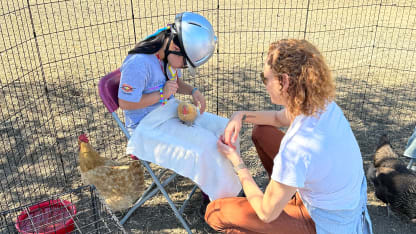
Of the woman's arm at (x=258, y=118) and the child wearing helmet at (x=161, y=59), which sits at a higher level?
the child wearing helmet at (x=161, y=59)

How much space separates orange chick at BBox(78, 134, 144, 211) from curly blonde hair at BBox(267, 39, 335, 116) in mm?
1831

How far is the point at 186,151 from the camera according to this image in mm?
2979

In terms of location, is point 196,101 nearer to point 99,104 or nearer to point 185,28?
point 185,28

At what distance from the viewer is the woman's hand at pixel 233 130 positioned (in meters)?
2.96

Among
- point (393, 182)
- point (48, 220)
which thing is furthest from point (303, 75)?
point (48, 220)

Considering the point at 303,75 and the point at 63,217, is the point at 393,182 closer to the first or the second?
the point at 303,75

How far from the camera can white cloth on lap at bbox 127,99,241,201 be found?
2939 mm

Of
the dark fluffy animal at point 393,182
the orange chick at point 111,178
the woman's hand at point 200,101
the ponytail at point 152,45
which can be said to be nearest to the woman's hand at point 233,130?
the woman's hand at point 200,101

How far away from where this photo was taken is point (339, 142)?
2.34 metres

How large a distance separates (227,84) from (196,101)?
2926mm

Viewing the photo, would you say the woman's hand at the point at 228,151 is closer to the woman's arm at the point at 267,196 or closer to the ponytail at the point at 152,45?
the woman's arm at the point at 267,196

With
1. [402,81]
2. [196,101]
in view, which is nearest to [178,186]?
[196,101]

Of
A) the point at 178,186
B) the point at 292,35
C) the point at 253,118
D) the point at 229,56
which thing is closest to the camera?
the point at 253,118

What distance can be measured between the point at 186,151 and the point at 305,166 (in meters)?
1.04
